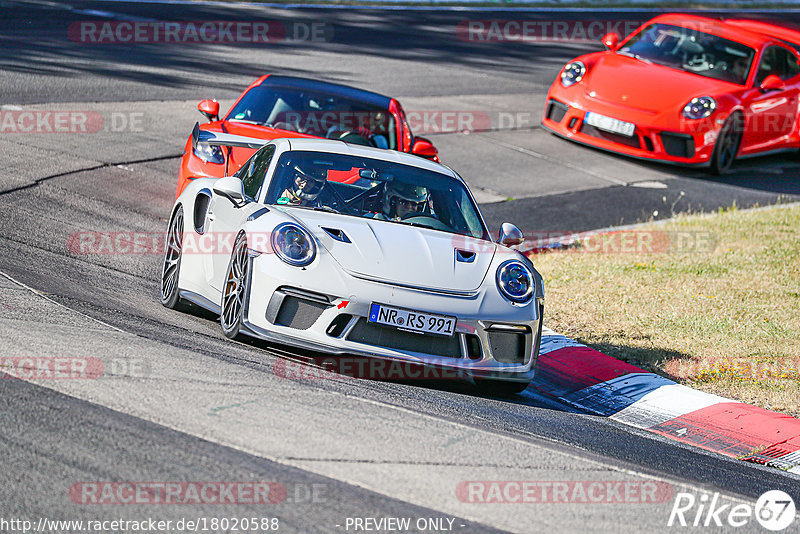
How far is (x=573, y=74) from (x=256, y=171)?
9.27m

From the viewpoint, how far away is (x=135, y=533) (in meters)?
3.67

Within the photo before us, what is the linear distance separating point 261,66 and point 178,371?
529 inches

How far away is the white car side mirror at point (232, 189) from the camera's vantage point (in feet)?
23.0

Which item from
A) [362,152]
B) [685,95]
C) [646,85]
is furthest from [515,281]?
[646,85]

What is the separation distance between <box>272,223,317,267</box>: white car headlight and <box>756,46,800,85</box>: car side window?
11382 mm

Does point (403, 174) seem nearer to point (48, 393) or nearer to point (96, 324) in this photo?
point (96, 324)

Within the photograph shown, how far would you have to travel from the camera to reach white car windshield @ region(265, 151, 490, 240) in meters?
7.12

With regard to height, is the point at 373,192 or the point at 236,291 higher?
the point at 373,192

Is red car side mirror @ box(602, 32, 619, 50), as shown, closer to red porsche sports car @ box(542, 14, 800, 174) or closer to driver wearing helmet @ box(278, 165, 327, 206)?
red porsche sports car @ box(542, 14, 800, 174)

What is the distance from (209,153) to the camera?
9.65 meters

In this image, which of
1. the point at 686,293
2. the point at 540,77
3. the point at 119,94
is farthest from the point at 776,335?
the point at 540,77

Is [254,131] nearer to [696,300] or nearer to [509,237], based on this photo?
[509,237]

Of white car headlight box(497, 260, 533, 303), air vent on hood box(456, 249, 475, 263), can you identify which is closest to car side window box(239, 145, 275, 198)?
air vent on hood box(456, 249, 475, 263)

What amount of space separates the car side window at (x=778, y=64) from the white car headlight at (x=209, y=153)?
9.31 m
